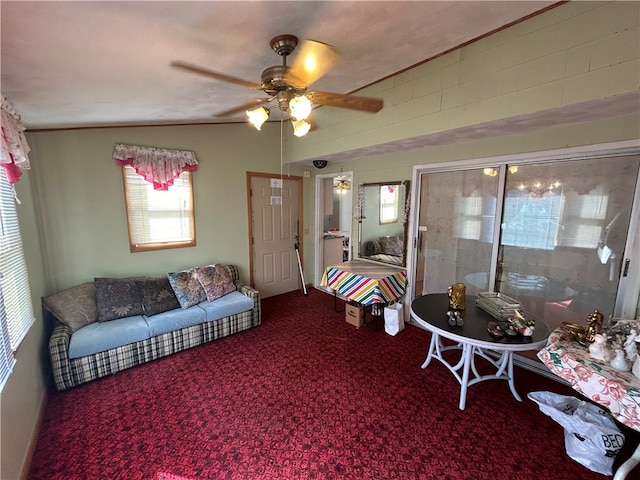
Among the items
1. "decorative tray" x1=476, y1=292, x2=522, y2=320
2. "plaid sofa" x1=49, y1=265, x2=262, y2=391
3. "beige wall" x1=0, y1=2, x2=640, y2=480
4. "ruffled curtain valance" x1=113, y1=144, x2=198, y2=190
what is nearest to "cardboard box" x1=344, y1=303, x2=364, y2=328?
"plaid sofa" x1=49, y1=265, x2=262, y2=391

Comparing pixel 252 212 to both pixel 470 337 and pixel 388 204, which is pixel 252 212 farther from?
pixel 470 337

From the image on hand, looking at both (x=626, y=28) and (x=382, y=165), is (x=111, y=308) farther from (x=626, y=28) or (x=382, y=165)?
(x=626, y=28)

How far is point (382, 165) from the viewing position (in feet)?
12.0

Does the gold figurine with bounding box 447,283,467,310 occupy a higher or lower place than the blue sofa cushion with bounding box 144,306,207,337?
higher

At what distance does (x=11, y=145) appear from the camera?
5.08 feet

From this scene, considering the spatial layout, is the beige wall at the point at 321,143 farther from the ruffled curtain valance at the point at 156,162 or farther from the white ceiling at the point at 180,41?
the white ceiling at the point at 180,41

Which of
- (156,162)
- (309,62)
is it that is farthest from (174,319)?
(309,62)

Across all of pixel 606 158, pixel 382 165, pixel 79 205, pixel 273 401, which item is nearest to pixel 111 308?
pixel 79 205

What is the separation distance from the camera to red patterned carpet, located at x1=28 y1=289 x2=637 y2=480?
5.36 ft

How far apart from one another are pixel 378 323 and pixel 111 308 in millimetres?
2979

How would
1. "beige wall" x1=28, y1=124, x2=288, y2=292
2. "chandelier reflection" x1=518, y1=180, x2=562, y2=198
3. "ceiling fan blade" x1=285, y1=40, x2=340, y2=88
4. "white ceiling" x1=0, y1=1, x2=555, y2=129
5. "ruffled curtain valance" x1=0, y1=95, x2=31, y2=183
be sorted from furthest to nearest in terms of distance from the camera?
"beige wall" x1=28, y1=124, x2=288, y2=292
"chandelier reflection" x1=518, y1=180, x2=562, y2=198
"ruffled curtain valance" x1=0, y1=95, x2=31, y2=183
"ceiling fan blade" x1=285, y1=40, x2=340, y2=88
"white ceiling" x1=0, y1=1, x2=555, y2=129

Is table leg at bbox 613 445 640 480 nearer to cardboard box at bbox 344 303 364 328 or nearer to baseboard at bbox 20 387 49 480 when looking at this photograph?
cardboard box at bbox 344 303 364 328

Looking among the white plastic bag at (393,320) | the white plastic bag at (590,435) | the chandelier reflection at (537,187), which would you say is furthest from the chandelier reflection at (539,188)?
the white plastic bag at (393,320)

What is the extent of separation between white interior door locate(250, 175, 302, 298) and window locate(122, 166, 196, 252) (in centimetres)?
91
